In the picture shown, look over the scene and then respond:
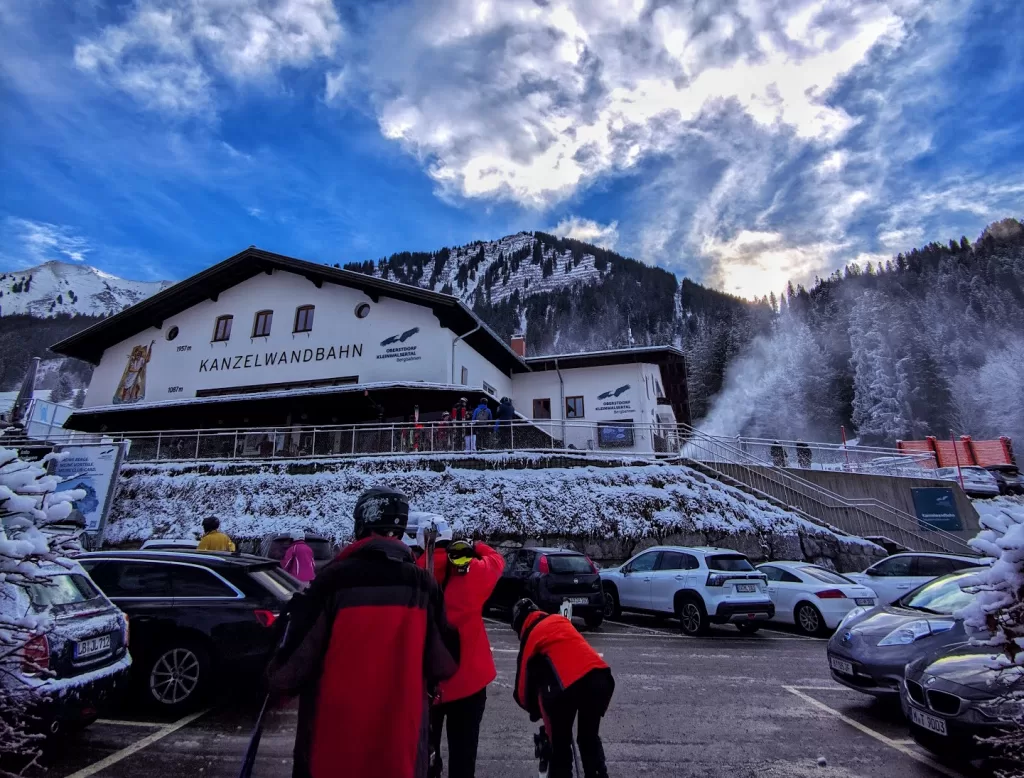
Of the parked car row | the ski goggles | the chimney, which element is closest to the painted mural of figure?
the chimney

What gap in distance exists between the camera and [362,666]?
A: 7.44ft

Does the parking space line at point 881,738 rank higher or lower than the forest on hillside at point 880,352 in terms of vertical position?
lower

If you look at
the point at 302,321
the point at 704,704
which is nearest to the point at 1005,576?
the point at 704,704

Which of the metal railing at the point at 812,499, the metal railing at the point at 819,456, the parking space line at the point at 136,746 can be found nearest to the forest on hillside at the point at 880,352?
the metal railing at the point at 819,456

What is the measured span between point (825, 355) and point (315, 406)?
229 feet

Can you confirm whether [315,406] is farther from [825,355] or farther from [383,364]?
[825,355]

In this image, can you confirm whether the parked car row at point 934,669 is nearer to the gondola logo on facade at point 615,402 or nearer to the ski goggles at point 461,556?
the ski goggles at point 461,556

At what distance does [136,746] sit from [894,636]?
7.31 metres

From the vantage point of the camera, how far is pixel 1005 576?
279cm

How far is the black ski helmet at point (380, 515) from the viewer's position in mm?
2639

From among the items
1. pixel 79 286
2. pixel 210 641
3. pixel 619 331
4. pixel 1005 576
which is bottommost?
pixel 210 641

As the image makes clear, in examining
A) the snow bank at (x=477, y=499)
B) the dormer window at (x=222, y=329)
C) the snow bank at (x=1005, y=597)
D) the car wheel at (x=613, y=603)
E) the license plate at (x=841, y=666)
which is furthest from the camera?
the dormer window at (x=222, y=329)

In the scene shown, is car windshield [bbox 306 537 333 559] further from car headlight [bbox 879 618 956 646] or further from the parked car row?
car headlight [bbox 879 618 956 646]

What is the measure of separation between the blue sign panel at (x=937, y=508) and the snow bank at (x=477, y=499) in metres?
5.37
